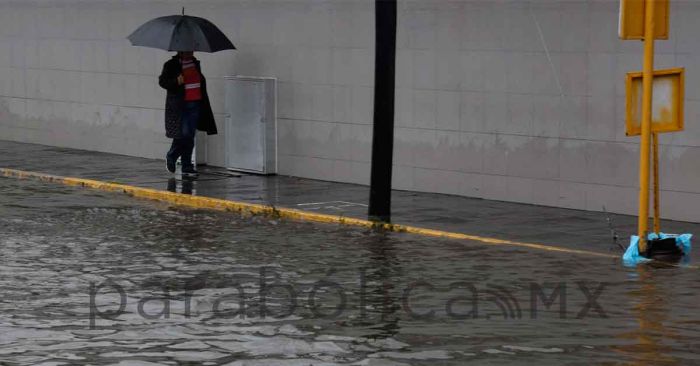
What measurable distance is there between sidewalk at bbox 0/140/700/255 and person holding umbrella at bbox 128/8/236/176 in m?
0.55

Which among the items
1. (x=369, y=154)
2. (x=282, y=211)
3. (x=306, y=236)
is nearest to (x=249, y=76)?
(x=369, y=154)

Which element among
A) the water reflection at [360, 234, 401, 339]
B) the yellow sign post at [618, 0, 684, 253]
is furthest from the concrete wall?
the water reflection at [360, 234, 401, 339]

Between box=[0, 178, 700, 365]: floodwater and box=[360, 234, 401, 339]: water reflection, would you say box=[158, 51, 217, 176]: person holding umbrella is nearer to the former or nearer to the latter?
box=[0, 178, 700, 365]: floodwater

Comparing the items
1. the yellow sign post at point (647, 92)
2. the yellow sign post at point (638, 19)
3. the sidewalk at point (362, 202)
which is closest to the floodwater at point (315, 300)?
the sidewalk at point (362, 202)

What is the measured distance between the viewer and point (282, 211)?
16.6 m

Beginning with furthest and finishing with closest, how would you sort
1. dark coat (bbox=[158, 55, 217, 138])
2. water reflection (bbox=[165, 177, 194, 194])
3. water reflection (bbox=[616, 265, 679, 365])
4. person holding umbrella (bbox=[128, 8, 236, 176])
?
dark coat (bbox=[158, 55, 217, 138]) < person holding umbrella (bbox=[128, 8, 236, 176]) < water reflection (bbox=[165, 177, 194, 194]) < water reflection (bbox=[616, 265, 679, 365])

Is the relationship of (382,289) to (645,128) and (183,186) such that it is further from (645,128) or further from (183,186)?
(183,186)

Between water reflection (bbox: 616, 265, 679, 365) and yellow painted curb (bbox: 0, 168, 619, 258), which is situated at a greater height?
yellow painted curb (bbox: 0, 168, 619, 258)

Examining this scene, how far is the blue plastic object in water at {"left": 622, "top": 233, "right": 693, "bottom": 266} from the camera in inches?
519

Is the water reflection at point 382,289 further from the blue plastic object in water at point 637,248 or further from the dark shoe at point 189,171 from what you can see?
the dark shoe at point 189,171

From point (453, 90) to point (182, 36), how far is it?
3.86 metres

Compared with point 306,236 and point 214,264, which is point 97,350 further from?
point 306,236

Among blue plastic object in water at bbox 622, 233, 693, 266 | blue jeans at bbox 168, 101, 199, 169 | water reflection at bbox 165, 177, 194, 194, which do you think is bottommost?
blue plastic object in water at bbox 622, 233, 693, 266

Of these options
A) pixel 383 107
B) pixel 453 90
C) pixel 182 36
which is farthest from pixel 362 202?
pixel 182 36
